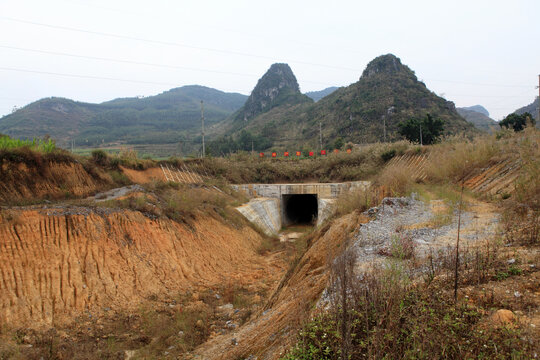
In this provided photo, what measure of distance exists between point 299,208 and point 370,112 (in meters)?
31.1

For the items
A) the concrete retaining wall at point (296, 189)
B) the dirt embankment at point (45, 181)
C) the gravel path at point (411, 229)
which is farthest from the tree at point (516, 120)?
the dirt embankment at point (45, 181)

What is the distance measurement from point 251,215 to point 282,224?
17.8ft

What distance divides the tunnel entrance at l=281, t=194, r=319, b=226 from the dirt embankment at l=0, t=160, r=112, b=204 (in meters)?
13.6

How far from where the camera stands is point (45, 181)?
1302 cm

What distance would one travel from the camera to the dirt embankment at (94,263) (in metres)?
7.48

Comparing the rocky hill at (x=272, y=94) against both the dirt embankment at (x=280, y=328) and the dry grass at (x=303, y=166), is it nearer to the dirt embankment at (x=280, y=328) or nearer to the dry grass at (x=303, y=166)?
the dry grass at (x=303, y=166)

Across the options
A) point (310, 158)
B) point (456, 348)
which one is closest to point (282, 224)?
point (310, 158)

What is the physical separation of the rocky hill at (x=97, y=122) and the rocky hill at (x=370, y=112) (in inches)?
966

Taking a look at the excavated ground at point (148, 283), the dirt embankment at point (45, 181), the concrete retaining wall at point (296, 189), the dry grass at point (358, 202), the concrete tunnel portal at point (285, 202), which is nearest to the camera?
the excavated ground at point (148, 283)

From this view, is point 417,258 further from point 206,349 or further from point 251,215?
point 251,215

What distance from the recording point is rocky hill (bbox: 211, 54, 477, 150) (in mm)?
48781

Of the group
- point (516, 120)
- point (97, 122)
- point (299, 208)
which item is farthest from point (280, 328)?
point (97, 122)

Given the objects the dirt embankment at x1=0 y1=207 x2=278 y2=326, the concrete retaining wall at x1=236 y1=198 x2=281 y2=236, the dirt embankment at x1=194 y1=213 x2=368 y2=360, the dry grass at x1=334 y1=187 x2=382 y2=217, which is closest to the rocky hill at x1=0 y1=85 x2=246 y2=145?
the concrete retaining wall at x1=236 y1=198 x2=281 y2=236

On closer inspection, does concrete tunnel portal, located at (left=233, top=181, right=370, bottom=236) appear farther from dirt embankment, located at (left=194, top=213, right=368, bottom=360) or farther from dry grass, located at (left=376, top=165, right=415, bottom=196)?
dirt embankment, located at (left=194, top=213, right=368, bottom=360)
